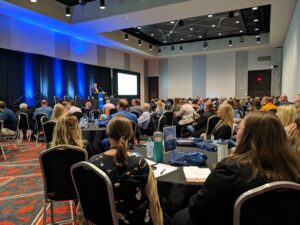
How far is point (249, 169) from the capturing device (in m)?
1.17

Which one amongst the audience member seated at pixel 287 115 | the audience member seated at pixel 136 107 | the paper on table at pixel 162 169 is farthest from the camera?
the audience member seated at pixel 136 107

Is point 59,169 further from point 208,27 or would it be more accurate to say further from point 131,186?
point 208,27

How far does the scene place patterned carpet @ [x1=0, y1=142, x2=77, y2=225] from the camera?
109 inches

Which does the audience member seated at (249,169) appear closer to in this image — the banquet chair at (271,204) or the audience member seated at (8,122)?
the banquet chair at (271,204)

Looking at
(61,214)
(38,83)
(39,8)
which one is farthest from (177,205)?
(38,83)

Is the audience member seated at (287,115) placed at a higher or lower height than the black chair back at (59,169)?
higher

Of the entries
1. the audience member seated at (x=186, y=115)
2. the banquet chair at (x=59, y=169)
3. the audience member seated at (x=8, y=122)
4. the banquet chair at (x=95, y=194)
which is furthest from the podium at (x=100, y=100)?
the banquet chair at (x=95, y=194)

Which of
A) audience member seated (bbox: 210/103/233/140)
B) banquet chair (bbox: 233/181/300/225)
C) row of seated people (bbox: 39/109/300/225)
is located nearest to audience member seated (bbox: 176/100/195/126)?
audience member seated (bbox: 210/103/233/140)

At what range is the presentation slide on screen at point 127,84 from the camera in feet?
49.0

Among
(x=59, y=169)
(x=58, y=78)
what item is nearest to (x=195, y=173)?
(x=59, y=169)

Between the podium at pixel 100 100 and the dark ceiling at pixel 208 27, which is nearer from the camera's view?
the dark ceiling at pixel 208 27

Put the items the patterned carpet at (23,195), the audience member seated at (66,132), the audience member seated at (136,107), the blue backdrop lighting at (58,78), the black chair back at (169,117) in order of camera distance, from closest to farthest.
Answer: the audience member seated at (66,132)
the patterned carpet at (23,195)
the black chair back at (169,117)
the audience member seated at (136,107)
the blue backdrop lighting at (58,78)

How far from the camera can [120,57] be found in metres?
15.0

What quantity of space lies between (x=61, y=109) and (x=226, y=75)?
521 inches
